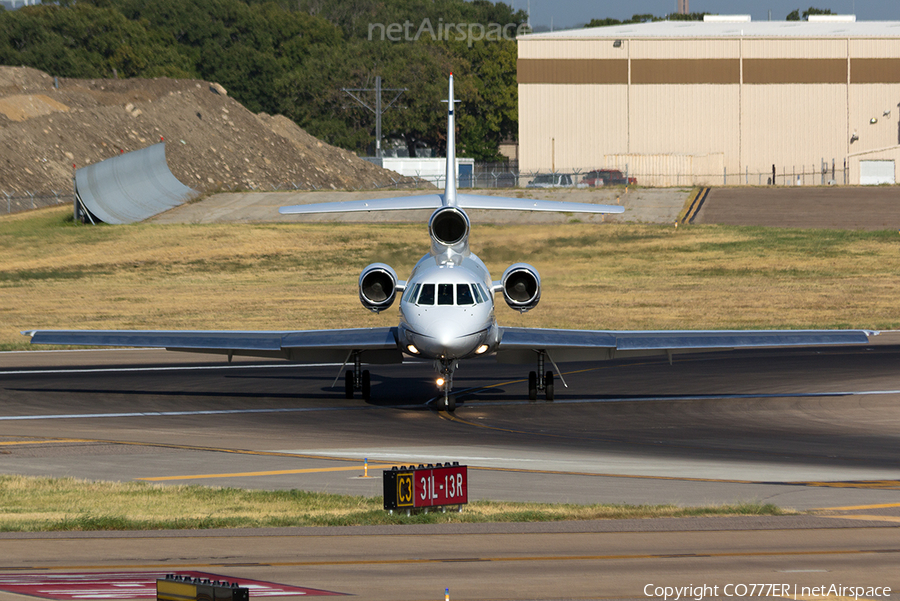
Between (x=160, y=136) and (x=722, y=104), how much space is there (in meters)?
48.5

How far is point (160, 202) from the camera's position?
82.4 meters

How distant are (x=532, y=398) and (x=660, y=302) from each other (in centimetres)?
2490

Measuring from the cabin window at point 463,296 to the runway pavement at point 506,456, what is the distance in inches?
105

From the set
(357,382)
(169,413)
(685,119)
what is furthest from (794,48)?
(169,413)

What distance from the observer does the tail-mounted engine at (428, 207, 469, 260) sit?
88.2 ft

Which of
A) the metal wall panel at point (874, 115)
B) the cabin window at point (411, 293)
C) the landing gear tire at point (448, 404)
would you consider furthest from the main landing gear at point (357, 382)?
the metal wall panel at point (874, 115)

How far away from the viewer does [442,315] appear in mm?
24172

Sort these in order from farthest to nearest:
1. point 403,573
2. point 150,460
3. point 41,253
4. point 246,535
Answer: point 41,253, point 150,460, point 246,535, point 403,573

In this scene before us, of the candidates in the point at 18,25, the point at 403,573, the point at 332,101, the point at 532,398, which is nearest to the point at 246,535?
the point at 403,573

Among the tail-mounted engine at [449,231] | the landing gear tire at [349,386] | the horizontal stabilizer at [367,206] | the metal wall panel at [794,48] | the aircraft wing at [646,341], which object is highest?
the metal wall panel at [794,48]

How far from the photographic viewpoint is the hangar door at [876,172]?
94875 mm

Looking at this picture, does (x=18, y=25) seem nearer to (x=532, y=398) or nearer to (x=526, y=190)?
(x=526, y=190)

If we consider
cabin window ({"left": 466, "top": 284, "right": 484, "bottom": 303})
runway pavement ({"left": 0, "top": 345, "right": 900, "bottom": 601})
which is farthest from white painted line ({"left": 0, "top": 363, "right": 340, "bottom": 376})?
cabin window ({"left": 466, "top": 284, "right": 484, "bottom": 303})

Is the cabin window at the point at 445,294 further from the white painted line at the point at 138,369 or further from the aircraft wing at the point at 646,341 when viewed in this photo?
the white painted line at the point at 138,369
